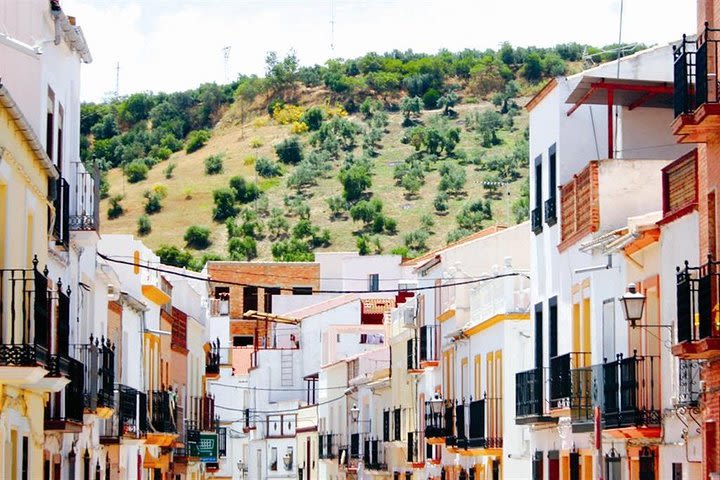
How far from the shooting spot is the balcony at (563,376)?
103 feet

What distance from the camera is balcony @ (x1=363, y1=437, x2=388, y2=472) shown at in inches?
2493

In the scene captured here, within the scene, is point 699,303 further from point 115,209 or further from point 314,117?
point 314,117

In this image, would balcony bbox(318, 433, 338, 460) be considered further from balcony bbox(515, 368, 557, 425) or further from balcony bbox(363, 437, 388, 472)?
balcony bbox(515, 368, 557, 425)

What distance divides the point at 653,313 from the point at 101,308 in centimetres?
1278

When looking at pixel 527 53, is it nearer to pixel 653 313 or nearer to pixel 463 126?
pixel 463 126

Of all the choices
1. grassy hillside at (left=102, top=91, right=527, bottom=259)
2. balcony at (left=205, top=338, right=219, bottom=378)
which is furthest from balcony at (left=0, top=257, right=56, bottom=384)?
grassy hillside at (left=102, top=91, right=527, bottom=259)

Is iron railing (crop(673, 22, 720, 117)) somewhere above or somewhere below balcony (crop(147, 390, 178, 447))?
above

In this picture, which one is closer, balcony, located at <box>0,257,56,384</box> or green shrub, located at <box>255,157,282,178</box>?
balcony, located at <box>0,257,56,384</box>

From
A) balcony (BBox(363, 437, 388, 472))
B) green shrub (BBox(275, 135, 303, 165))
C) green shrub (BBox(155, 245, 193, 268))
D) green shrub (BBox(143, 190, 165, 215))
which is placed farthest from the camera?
green shrub (BBox(275, 135, 303, 165))

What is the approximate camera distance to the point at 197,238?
150 m

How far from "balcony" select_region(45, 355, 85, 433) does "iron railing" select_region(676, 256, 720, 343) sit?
8709 millimetres

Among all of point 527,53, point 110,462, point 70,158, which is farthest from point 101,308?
point 527,53

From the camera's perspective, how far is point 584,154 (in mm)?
33156

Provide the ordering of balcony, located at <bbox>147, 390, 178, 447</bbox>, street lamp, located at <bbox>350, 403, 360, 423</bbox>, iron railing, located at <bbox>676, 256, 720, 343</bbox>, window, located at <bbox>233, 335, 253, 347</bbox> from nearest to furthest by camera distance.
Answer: iron railing, located at <bbox>676, 256, 720, 343</bbox>, balcony, located at <bbox>147, 390, 178, 447</bbox>, street lamp, located at <bbox>350, 403, 360, 423</bbox>, window, located at <bbox>233, 335, 253, 347</bbox>
